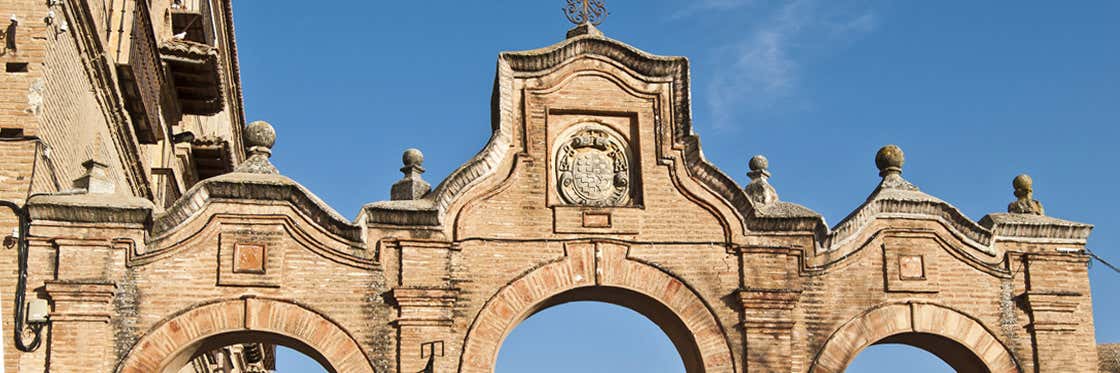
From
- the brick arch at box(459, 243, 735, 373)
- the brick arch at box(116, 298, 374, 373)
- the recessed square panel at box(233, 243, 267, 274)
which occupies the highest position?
the recessed square panel at box(233, 243, 267, 274)

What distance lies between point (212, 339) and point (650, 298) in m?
5.30

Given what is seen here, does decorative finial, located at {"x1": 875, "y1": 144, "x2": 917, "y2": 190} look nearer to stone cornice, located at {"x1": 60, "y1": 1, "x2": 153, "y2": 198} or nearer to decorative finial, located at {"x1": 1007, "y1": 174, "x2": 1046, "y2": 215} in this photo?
decorative finial, located at {"x1": 1007, "y1": 174, "x2": 1046, "y2": 215}

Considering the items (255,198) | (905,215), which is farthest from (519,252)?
(905,215)

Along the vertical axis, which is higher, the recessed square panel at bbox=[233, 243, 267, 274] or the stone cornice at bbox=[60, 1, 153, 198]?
the stone cornice at bbox=[60, 1, 153, 198]

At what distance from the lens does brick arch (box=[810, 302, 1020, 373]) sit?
1934 centimetres

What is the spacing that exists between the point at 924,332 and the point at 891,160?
2.32m

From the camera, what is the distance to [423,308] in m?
18.7

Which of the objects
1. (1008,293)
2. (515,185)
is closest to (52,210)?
(515,185)

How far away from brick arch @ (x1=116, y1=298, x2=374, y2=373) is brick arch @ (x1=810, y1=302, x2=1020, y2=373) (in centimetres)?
590

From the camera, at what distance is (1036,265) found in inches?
787

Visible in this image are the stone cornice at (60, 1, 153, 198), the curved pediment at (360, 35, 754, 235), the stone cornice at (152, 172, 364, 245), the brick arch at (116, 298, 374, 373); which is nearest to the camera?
the brick arch at (116, 298, 374, 373)

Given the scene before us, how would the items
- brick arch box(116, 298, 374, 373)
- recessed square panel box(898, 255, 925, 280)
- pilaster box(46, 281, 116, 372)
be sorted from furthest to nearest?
recessed square panel box(898, 255, 925, 280) → brick arch box(116, 298, 374, 373) → pilaster box(46, 281, 116, 372)

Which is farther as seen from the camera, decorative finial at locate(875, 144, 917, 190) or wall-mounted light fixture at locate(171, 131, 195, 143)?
wall-mounted light fixture at locate(171, 131, 195, 143)

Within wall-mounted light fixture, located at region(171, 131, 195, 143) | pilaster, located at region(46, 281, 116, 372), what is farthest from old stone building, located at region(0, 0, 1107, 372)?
wall-mounted light fixture, located at region(171, 131, 195, 143)
